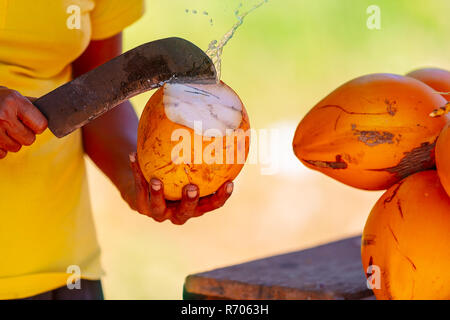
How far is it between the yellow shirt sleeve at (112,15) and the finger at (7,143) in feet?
1.60

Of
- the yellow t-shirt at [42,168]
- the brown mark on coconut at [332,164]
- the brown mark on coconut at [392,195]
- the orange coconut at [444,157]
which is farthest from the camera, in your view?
the yellow t-shirt at [42,168]

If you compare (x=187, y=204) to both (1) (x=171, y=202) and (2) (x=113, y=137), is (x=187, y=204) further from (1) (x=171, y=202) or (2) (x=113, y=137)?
(2) (x=113, y=137)

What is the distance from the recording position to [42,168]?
1.56 metres

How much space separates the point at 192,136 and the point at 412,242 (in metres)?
0.45

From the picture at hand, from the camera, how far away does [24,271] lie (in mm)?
1541

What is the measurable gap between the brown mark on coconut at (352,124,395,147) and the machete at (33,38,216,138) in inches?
12.2

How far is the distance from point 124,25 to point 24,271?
0.66 meters

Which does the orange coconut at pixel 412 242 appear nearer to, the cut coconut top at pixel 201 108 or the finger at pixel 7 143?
the cut coconut top at pixel 201 108

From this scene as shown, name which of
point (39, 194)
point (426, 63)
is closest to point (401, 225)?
point (39, 194)

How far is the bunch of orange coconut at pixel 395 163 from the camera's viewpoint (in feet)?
3.87

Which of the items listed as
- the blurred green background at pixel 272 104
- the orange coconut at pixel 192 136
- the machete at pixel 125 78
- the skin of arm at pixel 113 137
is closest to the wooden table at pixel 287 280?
the skin of arm at pixel 113 137

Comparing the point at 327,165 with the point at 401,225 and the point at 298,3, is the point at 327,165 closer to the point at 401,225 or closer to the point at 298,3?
the point at 401,225

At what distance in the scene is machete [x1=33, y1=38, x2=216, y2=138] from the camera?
129 centimetres

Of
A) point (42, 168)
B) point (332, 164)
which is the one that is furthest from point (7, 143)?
point (332, 164)
